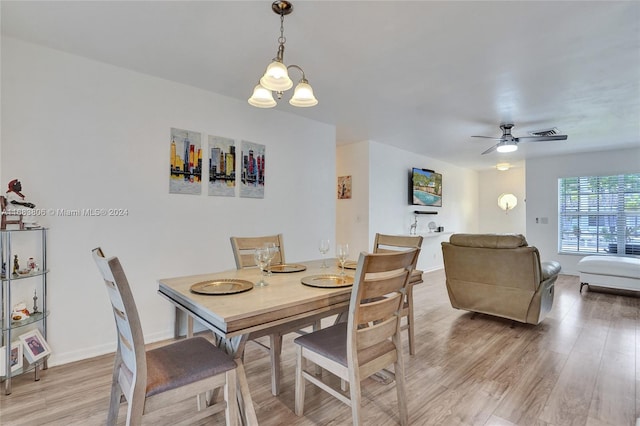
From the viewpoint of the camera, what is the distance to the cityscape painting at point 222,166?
3.11 meters

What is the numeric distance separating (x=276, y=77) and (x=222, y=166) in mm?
1641

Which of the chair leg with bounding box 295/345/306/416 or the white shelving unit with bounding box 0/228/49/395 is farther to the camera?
the white shelving unit with bounding box 0/228/49/395

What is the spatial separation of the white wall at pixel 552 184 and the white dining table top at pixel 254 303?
6548 millimetres

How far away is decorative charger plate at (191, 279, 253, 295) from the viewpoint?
1545mm

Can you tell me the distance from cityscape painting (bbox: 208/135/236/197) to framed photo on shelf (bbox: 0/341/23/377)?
1785mm

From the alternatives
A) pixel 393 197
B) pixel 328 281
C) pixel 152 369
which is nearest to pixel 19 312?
pixel 152 369

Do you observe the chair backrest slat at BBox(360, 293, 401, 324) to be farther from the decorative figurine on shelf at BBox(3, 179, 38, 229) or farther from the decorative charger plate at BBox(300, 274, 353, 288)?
the decorative figurine on shelf at BBox(3, 179, 38, 229)

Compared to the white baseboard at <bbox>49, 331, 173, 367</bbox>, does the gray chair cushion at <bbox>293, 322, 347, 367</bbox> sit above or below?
above

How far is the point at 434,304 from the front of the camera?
13.1 feet

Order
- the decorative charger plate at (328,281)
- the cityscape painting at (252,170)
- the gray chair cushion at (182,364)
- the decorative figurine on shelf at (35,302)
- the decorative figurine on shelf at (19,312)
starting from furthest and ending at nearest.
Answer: the cityscape painting at (252,170), the decorative figurine on shelf at (35,302), the decorative figurine on shelf at (19,312), the decorative charger plate at (328,281), the gray chair cushion at (182,364)

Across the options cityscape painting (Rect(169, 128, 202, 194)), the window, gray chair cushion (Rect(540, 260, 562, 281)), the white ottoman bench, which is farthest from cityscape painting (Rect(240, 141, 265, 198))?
the window

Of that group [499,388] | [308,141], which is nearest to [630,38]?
[499,388]

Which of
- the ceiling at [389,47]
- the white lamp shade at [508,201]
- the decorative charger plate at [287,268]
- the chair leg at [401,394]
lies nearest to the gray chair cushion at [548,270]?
the ceiling at [389,47]

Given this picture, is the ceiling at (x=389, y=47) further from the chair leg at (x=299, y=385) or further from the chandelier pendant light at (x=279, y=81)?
the chair leg at (x=299, y=385)
